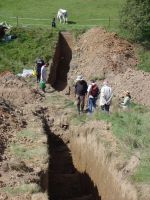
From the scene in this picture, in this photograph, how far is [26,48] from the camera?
41188 mm

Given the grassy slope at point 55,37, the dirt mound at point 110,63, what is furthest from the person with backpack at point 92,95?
the dirt mound at point 110,63

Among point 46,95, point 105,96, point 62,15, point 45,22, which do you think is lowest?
point 46,95

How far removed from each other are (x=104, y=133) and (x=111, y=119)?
1222 mm

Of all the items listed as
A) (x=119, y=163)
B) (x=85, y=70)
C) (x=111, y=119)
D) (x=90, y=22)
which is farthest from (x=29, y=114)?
(x=90, y=22)

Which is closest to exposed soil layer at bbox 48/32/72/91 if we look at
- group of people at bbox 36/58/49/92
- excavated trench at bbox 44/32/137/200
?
group of people at bbox 36/58/49/92

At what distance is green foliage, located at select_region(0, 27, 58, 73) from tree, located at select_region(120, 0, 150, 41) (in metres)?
4.90

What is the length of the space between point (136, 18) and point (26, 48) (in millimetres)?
7573

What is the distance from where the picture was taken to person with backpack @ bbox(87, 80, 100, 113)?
91.7ft

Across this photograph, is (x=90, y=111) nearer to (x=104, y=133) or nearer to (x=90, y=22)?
(x=104, y=133)

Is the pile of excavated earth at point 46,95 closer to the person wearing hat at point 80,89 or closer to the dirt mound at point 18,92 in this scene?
the dirt mound at point 18,92

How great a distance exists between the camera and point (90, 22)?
150 feet

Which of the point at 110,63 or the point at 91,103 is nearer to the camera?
the point at 91,103

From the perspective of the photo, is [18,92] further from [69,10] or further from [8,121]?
[69,10]

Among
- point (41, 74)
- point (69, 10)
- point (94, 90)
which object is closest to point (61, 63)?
point (69, 10)
